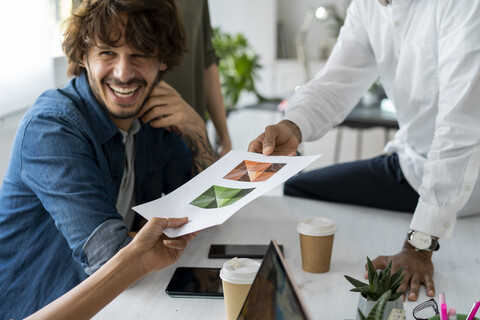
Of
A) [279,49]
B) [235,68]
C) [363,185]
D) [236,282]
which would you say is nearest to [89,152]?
[236,282]

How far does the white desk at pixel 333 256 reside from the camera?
126 cm

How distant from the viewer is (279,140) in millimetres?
1723

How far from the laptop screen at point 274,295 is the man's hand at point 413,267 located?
18.1 inches

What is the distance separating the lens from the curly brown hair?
160 cm

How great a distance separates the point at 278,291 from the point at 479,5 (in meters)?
0.94

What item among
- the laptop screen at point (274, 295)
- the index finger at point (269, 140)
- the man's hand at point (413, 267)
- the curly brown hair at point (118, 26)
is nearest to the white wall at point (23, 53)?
the curly brown hair at point (118, 26)

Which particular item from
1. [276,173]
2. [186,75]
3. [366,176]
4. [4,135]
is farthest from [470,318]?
[4,135]

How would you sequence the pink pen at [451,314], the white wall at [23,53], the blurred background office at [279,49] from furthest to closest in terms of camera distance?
the blurred background office at [279,49]
the white wall at [23,53]
the pink pen at [451,314]

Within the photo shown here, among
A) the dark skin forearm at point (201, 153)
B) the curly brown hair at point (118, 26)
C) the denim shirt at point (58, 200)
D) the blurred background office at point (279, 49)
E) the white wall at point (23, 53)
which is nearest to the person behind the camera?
the denim shirt at point (58, 200)

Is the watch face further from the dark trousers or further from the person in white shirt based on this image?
the dark trousers

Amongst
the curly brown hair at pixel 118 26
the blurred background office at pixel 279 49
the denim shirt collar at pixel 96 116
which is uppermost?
the curly brown hair at pixel 118 26

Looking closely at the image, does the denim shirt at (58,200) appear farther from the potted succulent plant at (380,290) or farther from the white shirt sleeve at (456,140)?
the white shirt sleeve at (456,140)

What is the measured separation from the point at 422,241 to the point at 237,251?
0.46 m

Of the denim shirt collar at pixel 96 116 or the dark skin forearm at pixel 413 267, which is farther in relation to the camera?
the denim shirt collar at pixel 96 116
